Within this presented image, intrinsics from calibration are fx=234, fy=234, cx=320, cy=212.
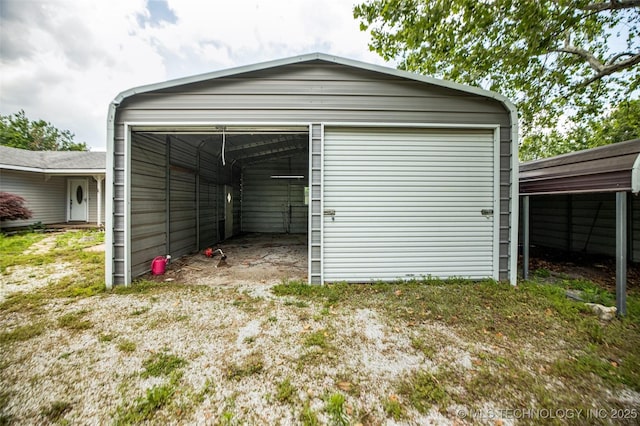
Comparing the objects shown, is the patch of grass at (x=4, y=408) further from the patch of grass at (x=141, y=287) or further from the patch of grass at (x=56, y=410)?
the patch of grass at (x=141, y=287)

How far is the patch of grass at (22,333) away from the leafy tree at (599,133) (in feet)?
40.9

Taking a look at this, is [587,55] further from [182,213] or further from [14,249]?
[14,249]

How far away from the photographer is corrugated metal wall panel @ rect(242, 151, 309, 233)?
418 inches

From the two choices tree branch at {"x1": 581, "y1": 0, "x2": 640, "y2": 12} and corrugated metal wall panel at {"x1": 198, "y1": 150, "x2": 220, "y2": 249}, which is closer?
tree branch at {"x1": 581, "y1": 0, "x2": 640, "y2": 12}

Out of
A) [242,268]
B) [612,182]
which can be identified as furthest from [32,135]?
[612,182]

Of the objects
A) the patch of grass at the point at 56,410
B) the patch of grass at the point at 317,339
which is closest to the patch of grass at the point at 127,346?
the patch of grass at the point at 56,410

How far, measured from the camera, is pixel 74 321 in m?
2.70

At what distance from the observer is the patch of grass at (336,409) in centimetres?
149

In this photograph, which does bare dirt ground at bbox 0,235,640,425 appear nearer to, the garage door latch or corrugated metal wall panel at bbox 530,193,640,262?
the garage door latch

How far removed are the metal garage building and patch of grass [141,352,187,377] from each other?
6.86ft

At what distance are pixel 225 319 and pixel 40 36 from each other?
9947 mm

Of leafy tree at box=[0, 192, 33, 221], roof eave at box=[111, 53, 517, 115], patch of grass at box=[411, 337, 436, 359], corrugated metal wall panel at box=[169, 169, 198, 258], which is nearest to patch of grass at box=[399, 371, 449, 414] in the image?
patch of grass at box=[411, 337, 436, 359]

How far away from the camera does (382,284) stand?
377cm

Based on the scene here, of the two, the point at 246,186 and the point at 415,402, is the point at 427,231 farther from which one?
the point at 246,186
